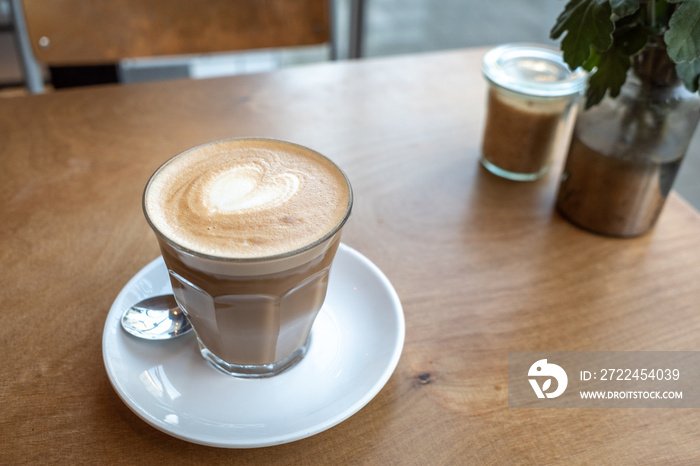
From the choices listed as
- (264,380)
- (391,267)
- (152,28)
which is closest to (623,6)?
(391,267)

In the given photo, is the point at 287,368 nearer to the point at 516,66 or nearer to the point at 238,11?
the point at 516,66

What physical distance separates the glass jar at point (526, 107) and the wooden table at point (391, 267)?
0.12 ft

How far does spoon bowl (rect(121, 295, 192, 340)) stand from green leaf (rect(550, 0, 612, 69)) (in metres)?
0.50

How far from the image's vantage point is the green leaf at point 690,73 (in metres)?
0.62

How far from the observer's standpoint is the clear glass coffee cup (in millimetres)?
485

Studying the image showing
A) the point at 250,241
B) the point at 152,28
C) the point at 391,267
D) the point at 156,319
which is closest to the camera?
the point at 250,241

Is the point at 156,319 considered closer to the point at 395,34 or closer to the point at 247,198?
the point at 247,198

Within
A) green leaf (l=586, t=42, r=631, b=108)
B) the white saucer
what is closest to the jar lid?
green leaf (l=586, t=42, r=631, b=108)

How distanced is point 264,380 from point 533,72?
575 mm

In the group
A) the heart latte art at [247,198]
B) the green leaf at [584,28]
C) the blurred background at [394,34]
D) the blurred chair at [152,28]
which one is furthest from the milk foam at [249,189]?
the blurred background at [394,34]

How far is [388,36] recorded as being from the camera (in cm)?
232

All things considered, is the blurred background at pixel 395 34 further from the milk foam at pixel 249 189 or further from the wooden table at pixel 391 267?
the milk foam at pixel 249 189

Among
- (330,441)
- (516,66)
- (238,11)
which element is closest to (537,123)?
(516,66)

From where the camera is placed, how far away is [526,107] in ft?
2.66
